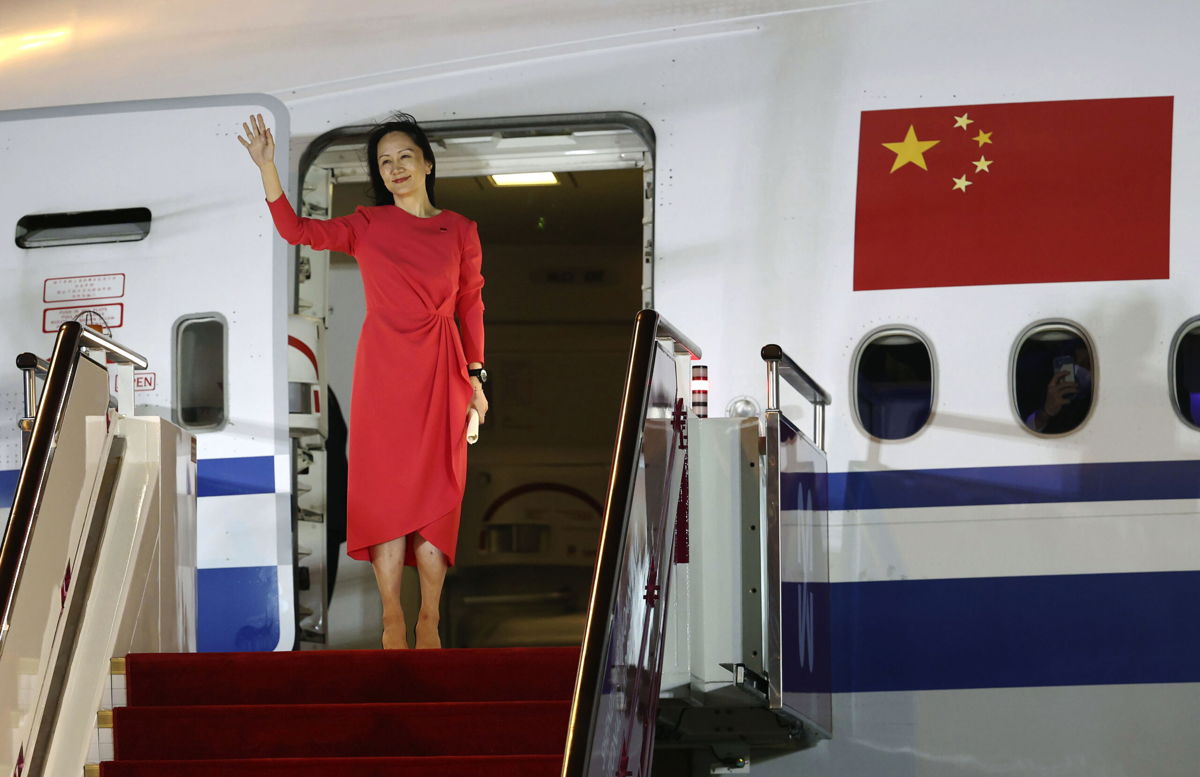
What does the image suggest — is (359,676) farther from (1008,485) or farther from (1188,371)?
(1188,371)

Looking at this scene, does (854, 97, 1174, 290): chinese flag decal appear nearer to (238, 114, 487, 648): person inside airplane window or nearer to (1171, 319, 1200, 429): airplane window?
(1171, 319, 1200, 429): airplane window

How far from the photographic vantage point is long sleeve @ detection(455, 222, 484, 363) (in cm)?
526

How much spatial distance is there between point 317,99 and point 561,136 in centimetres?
105

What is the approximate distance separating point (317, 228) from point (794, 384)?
6.21ft

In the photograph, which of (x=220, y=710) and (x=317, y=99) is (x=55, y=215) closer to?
(x=317, y=99)

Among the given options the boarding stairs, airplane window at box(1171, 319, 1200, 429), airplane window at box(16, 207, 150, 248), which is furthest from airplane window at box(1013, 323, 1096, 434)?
airplane window at box(16, 207, 150, 248)

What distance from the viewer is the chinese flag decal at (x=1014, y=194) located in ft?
16.6

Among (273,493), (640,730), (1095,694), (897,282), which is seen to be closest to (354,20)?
(273,493)

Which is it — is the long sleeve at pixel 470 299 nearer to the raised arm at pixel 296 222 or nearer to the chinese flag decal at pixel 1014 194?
the raised arm at pixel 296 222

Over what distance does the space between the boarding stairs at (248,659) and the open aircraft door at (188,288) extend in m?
0.67

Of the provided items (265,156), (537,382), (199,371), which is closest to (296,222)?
(265,156)

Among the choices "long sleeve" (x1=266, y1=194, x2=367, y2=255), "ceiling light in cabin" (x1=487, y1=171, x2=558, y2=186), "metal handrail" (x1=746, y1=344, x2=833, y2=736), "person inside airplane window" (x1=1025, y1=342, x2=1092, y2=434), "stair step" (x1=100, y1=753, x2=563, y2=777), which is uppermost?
"ceiling light in cabin" (x1=487, y1=171, x2=558, y2=186)

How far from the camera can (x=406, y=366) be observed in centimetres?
519

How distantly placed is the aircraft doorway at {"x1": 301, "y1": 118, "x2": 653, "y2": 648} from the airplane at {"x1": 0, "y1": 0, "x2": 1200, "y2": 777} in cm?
202
